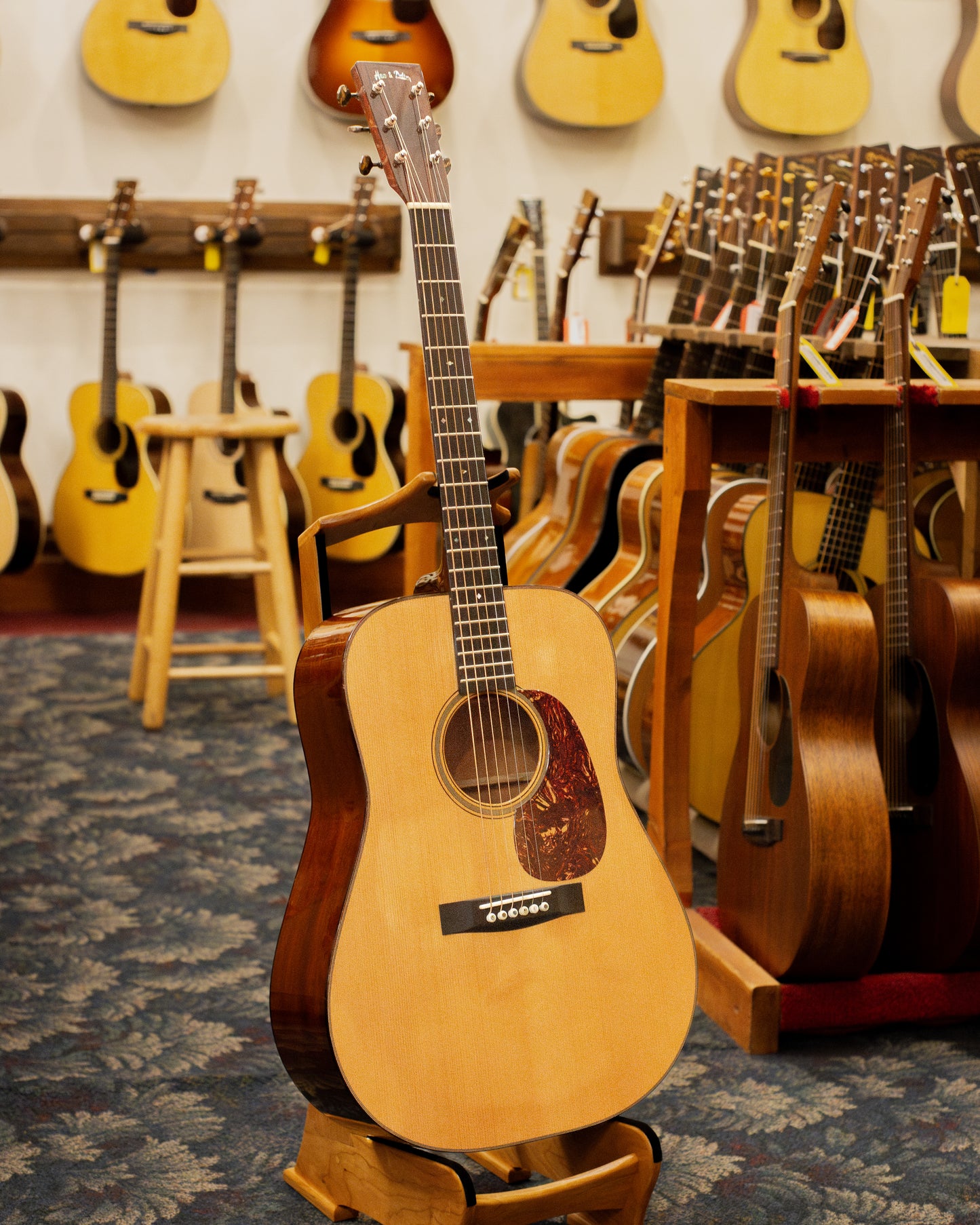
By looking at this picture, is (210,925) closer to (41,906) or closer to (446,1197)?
(41,906)

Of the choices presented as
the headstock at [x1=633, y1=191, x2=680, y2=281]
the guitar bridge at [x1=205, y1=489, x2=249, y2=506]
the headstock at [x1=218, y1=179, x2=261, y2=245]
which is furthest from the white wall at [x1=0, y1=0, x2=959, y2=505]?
the headstock at [x1=633, y1=191, x2=680, y2=281]

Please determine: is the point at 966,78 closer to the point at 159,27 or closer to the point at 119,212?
the point at 159,27

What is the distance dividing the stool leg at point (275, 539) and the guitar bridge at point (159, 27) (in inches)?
66.7

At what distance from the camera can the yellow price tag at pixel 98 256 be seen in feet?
14.4

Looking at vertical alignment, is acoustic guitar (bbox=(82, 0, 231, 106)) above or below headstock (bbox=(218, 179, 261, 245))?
above

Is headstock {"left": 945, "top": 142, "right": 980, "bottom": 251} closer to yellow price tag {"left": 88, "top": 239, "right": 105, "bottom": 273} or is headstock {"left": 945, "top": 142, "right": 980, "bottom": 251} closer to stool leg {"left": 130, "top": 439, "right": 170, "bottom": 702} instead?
stool leg {"left": 130, "top": 439, "right": 170, "bottom": 702}

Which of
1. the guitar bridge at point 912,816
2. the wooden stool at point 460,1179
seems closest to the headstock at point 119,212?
the guitar bridge at point 912,816

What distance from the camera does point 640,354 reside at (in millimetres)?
3086

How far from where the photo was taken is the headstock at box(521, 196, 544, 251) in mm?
4102

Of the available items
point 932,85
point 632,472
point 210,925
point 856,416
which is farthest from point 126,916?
point 932,85

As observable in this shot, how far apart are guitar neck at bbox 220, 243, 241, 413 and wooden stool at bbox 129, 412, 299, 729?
1.87 ft

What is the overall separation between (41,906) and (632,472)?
135 centimetres

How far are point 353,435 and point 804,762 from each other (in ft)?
9.66

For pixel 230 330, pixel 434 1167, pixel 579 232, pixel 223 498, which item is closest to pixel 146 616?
pixel 223 498
